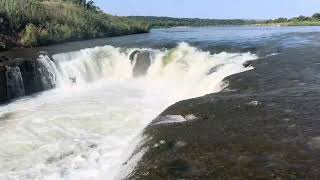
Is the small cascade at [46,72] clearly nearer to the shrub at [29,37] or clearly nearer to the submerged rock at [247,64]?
the shrub at [29,37]

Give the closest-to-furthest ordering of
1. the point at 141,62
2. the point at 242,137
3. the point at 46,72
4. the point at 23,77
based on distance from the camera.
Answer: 1. the point at 242,137
2. the point at 23,77
3. the point at 46,72
4. the point at 141,62

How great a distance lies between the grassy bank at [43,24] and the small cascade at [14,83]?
7047mm

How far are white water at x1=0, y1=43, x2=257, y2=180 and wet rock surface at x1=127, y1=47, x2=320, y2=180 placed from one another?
1.21 m

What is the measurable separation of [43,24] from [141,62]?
11316 mm

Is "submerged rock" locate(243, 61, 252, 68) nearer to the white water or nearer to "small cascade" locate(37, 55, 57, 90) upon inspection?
Result: the white water

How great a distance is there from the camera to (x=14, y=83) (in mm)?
18906

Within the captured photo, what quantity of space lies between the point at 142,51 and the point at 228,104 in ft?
43.9

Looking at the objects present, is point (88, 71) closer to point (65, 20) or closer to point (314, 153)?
point (65, 20)

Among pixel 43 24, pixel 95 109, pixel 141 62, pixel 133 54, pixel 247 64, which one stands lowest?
pixel 95 109

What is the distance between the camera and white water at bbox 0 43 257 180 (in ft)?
33.2

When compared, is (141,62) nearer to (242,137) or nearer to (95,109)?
(95,109)

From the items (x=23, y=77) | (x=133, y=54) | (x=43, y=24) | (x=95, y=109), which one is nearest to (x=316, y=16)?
(x=43, y=24)

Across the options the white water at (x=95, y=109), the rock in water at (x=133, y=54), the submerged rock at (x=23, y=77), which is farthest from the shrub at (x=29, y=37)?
the rock in water at (x=133, y=54)

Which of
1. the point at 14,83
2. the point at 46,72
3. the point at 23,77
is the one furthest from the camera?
the point at 46,72
